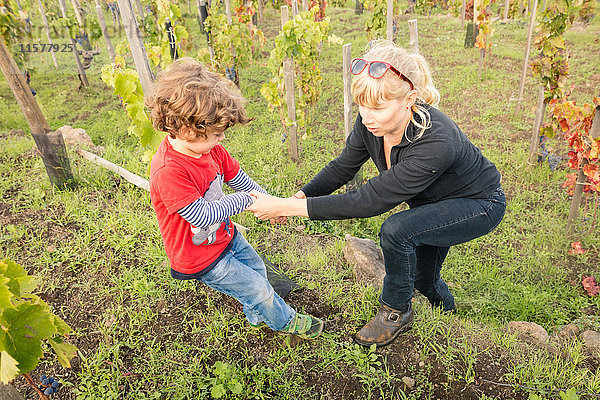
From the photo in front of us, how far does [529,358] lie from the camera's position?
86.2 inches

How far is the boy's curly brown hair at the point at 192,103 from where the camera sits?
1.69 meters

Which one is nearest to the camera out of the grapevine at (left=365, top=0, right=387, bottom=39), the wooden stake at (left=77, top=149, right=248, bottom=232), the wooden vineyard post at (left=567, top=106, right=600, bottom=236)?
the wooden vineyard post at (left=567, top=106, right=600, bottom=236)

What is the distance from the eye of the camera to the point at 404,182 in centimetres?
188

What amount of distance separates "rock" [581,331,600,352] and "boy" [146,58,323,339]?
165cm

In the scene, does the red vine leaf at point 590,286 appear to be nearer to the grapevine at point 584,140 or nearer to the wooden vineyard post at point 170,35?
the grapevine at point 584,140

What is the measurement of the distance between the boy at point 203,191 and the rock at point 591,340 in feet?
5.42

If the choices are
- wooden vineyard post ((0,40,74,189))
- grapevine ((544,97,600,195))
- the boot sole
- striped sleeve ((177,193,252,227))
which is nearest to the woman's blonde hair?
Answer: striped sleeve ((177,193,252,227))

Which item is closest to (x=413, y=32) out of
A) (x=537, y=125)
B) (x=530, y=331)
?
(x=537, y=125)

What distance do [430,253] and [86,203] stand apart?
120 inches

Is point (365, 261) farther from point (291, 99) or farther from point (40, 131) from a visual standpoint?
point (40, 131)

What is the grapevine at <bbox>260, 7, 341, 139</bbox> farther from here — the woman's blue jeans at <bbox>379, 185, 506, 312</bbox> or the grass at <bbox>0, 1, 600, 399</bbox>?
the woman's blue jeans at <bbox>379, 185, 506, 312</bbox>

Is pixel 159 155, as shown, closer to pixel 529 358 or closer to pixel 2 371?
pixel 2 371

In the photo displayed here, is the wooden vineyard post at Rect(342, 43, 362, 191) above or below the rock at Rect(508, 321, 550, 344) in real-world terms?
above

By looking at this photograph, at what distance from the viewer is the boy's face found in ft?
5.90
